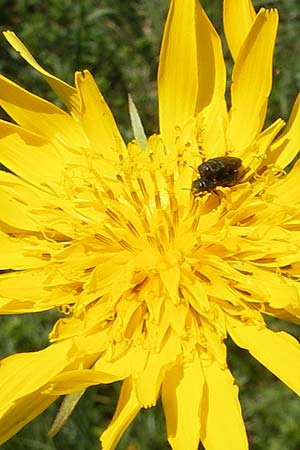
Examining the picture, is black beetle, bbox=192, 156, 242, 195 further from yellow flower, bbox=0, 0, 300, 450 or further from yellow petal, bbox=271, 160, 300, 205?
yellow petal, bbox=271, 160, 300, 205

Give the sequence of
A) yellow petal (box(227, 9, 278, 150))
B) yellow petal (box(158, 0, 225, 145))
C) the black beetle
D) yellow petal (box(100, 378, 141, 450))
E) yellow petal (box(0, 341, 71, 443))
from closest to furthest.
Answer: yellow petal (box(100, 378, 141, 450)) < yellow petal (box(0, 341, 71, 443)) < the black beetle < yellow petal (box(227, 9, 278, 150)) < yellow petal (box(158, 0, 225, 145))

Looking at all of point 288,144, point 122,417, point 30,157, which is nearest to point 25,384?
point 122,417

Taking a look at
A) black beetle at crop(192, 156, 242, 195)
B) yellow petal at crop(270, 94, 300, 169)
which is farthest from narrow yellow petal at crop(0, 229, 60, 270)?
yellow petal at crop(270, 94, 300, 169)

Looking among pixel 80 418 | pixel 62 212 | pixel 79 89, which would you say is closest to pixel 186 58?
pixel 79 89

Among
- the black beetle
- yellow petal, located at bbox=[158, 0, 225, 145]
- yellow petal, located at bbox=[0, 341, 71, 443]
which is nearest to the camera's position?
yellow petal, located at bbox=[0, 341, 71, 443]

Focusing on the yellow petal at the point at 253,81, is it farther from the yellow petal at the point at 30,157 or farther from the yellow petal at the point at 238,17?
the yellow petal at the point at 30,157

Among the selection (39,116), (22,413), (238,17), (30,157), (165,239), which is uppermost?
(238,17)

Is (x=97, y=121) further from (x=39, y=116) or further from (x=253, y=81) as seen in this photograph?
(x=253, y=81)

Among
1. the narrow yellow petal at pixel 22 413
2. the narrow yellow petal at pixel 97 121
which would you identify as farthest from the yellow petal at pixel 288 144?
the narrow yellow petal at pixel 22 413
